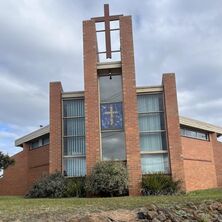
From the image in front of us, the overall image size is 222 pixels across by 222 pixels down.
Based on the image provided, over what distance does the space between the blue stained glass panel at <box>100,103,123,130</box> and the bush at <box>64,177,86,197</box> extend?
10.6 ft

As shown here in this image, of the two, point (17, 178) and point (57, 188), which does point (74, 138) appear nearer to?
point (57, 188)

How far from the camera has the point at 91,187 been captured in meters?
19.1

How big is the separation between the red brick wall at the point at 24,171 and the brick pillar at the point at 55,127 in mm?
6637

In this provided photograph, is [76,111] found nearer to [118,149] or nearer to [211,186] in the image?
[118,149]

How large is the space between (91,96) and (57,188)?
5197mm

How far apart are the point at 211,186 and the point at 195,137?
12.0 feet

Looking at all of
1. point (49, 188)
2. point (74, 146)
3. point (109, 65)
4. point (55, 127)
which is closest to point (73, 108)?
point (55, 127)

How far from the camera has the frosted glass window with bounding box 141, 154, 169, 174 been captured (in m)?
20.5

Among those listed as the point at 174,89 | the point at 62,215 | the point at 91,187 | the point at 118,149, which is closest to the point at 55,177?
the point at 91,187

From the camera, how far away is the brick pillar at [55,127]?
21.1 meters

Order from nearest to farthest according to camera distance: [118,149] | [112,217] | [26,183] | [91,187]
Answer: [112,217] → [91,187] → [118,149] → [26,183]

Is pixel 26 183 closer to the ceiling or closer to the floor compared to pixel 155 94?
closer to the floor

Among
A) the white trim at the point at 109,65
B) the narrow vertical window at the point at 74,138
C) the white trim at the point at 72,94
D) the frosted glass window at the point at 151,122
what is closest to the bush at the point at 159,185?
the frosted glass window at the point at 151,122

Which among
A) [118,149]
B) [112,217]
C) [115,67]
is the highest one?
[115,67]
